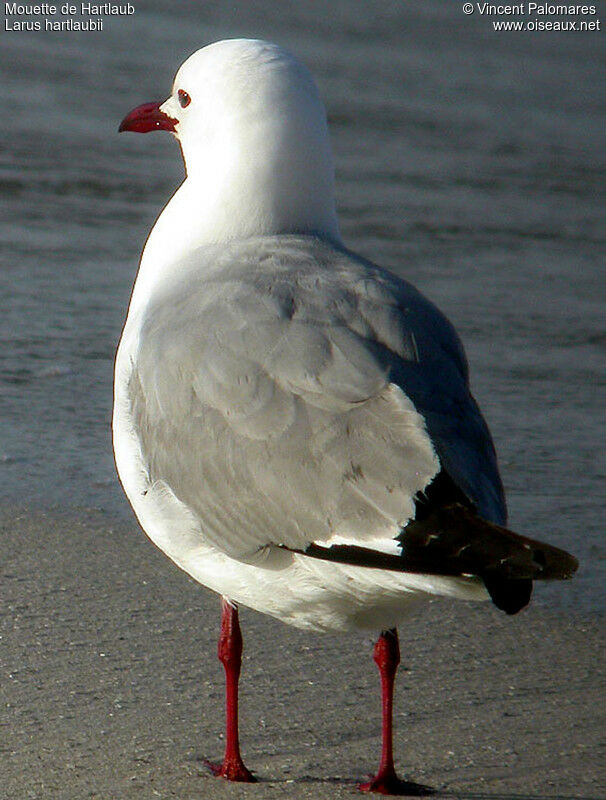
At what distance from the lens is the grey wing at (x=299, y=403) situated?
2652mm

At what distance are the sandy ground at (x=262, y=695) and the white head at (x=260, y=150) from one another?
3.20ft

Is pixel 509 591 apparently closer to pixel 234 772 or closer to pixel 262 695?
pixel 234 772

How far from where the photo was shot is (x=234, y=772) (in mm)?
3025

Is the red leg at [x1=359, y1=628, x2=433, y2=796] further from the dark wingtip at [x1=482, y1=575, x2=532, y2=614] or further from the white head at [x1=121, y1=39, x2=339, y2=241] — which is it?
the white head at [x1=121, y1=39, x2=339, y2=241]

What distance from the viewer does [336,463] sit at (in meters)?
2.69

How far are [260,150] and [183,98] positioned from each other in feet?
1.29

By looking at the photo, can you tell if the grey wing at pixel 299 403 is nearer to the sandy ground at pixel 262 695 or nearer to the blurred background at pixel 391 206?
the sandy ground at pixel 262 695

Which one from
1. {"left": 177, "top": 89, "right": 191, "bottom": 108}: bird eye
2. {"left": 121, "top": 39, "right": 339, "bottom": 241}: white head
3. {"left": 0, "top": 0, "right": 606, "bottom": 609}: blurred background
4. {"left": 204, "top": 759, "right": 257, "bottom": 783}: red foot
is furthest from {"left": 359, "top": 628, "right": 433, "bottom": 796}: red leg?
{"left": 177, "top": 89, "right": 191, "bottom": 108}: bird eye

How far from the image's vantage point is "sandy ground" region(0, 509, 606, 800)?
9.83 feet

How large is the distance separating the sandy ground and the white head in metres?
0.98

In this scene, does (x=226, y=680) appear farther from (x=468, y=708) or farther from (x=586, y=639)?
(x=586, y=639)

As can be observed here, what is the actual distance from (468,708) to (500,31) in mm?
9822

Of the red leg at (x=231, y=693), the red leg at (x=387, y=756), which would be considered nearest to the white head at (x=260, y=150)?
the red leg at (x=231, y=693)

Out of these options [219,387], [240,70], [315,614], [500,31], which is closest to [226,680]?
[315,614]
